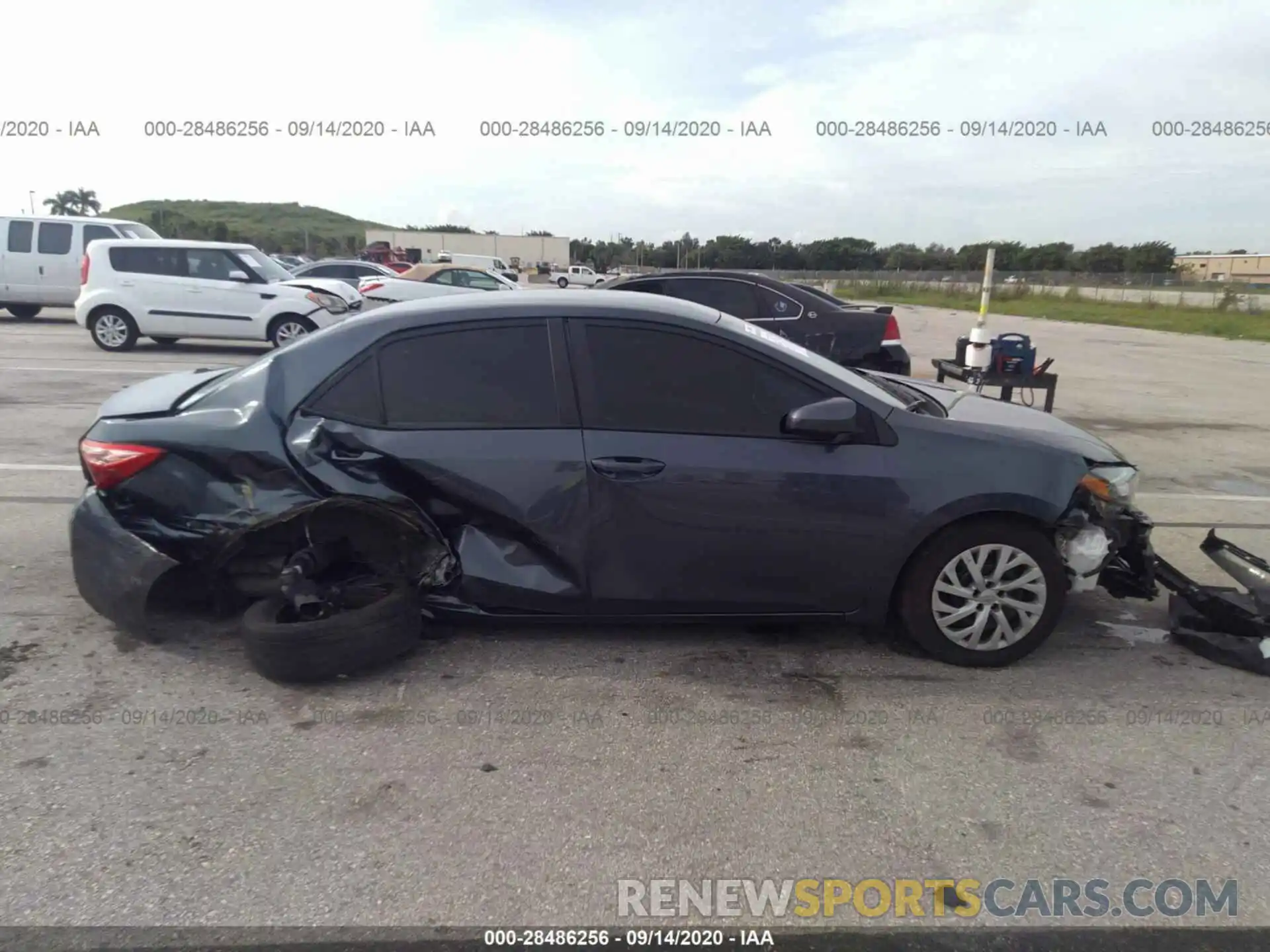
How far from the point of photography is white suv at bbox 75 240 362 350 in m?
13.4

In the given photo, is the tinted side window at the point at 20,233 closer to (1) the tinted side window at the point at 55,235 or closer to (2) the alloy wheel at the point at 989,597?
(1) the tinted side window at the point at 55,235

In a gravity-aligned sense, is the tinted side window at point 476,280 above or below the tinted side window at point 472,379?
above

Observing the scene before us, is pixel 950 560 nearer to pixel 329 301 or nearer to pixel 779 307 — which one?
pixel 779 307

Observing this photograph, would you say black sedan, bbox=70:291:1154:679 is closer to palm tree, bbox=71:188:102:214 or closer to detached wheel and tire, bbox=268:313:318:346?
detached wheel and tire, bbox=268:313:318:346

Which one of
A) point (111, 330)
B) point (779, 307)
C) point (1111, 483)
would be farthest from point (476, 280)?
point (1111, 483)

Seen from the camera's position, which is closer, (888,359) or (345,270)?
(888,359)

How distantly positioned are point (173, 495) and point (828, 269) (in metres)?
56.3

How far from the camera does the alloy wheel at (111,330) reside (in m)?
13.5

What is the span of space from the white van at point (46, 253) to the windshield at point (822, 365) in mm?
15828

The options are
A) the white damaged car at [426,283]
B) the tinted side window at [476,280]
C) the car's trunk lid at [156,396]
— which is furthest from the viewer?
the tinted side window at [476,280]

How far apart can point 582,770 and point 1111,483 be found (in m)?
2.66

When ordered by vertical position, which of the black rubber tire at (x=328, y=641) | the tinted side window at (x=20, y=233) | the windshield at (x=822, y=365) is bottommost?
the black rubber tire at (x=328, y=641)

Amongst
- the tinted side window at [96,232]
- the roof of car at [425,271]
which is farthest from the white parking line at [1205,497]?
the tinted side window at [96,232]

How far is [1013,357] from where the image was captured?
7605 mm
